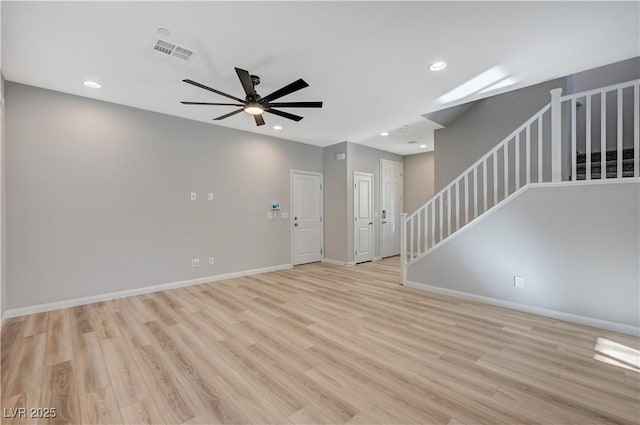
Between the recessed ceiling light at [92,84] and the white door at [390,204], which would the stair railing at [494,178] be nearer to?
the white door at [390,204]

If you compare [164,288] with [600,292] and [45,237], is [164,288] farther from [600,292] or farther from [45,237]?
[600,292]

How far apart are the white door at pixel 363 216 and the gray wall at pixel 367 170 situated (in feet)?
0.42

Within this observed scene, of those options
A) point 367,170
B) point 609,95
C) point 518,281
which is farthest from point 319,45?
point 609,95

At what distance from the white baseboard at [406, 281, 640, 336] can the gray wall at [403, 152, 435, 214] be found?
3.88 meters

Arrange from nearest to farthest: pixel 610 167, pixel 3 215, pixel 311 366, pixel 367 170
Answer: pixel 311 366, pixel 3 215, pixel 610 167, pixel 367 170

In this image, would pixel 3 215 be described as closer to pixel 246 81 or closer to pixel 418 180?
pixel 246 81

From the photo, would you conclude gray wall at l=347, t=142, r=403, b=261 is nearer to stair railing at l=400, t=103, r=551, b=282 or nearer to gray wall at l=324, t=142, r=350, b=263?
gray wall at l=324, t=142, r=350, b=263

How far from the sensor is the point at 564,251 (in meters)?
3.15

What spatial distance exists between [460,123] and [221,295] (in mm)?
5356

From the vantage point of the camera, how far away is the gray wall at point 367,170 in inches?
252

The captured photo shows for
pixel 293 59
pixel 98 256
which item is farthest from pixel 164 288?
pixel 293 59

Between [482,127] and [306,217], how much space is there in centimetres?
405

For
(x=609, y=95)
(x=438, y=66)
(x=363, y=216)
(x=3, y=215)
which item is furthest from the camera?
(x=363, y=216)

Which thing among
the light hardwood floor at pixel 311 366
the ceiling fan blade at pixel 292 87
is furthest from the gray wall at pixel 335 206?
the ceiling fan blade at pixel 292 87
